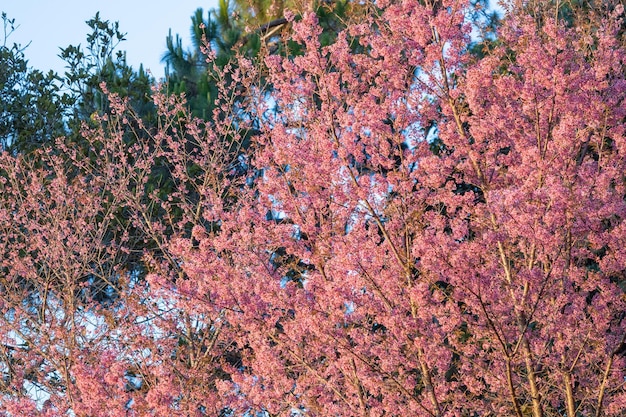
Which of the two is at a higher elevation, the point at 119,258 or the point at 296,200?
the point at 119,258

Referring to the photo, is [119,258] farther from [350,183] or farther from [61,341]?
[350,183]

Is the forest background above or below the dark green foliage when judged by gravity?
below

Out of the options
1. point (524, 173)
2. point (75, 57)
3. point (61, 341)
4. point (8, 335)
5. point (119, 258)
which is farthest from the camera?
point (75, 57)

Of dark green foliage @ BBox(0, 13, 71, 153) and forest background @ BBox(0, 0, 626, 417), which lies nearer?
forest background @ BBox(0, 0, 626, 417)

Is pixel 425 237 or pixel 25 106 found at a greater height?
pixel 25 106

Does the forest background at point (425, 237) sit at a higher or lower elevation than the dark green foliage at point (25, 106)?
lower

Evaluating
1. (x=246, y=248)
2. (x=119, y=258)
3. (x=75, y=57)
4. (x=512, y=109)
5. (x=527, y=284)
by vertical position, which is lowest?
(x=527, y=284)

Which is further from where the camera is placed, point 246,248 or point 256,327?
point 246,248

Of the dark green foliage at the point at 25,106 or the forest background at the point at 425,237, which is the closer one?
the forest background at the point at 425,237

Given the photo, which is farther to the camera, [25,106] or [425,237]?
[25,106]

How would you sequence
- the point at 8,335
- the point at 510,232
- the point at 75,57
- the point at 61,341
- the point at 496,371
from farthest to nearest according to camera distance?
the point at 75,57, the point at 8,335, the point at 61,341, the point at 496,371, the point at 510,232

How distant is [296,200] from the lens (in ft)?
21.7

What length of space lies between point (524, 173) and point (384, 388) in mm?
1737

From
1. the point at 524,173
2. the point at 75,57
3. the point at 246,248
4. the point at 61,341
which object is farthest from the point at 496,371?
the point at 75,57
